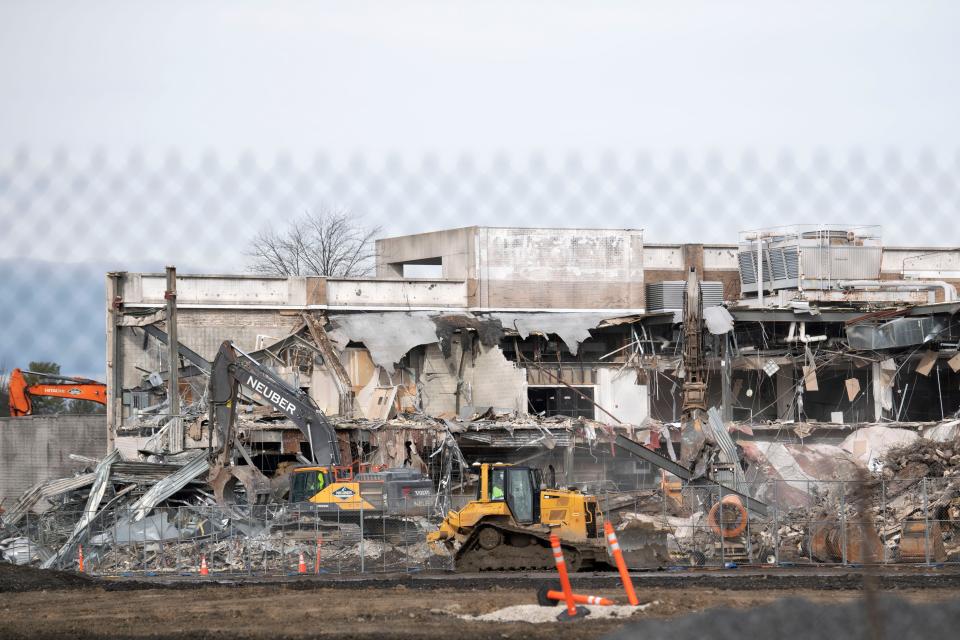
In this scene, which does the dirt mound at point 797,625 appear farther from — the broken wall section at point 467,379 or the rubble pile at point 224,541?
the broken wall section at point 467,379

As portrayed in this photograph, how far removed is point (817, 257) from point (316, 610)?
113 ft

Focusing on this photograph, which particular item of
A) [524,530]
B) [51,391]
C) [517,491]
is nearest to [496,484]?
[517,491]

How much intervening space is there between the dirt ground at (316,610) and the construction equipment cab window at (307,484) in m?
9.21

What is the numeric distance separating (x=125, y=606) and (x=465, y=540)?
8.28 meters

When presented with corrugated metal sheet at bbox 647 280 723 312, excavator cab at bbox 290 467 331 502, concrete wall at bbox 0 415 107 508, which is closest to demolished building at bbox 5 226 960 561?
corrugated metal sheet at bbox 647 280 723 312

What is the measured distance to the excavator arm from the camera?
31.1 m

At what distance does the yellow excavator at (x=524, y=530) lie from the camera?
24.2 m

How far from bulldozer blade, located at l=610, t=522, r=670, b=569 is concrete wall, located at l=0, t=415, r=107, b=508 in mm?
30169

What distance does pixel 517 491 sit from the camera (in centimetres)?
2458

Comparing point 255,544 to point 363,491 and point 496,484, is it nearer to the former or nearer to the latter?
point 363,491

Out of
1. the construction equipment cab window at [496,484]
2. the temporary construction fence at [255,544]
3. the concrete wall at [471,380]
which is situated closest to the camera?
the construction equipment cab window at [496,484]

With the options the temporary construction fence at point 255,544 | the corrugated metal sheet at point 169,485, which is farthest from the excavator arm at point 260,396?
the temporary construction fence at point 255,544

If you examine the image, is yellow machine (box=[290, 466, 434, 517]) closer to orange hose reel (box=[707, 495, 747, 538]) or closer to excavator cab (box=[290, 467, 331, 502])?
→ excavator cab (box=[290, 467, 331, 502])

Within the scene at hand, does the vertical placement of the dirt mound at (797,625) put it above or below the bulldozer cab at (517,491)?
above
